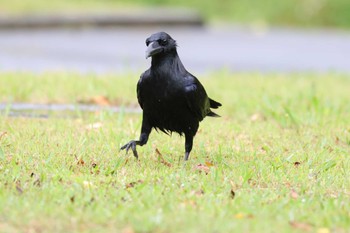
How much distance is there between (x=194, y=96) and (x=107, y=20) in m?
11.1

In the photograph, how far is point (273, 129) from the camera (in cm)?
692

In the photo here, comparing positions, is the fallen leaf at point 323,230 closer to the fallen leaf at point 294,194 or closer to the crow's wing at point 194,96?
the fallen leaf at point 294,194

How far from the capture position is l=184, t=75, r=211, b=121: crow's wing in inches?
206

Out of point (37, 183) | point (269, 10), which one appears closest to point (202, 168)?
point (37, 183)

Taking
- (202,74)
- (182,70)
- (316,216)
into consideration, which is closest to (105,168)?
(182,70)

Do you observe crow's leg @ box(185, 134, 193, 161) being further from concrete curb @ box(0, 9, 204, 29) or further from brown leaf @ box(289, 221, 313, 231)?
concrete curb @ box(0, 9, 204, 29)

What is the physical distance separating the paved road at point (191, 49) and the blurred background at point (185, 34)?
0.02 m

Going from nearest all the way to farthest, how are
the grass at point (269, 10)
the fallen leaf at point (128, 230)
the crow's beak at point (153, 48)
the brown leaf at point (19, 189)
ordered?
the fallen leaf at point (128, 230) → the brown leaf at point (19, 189) → the crow's beak at point (153, 48) → the grass at point (269, 10)

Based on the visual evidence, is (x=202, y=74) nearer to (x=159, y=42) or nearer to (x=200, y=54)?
(x=200, y=54)

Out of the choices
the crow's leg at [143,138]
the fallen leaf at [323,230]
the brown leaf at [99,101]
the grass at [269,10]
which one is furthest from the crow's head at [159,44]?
the grass at [269,10]

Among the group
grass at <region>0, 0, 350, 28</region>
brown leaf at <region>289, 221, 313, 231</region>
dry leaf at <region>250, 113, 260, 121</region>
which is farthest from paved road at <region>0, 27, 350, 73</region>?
brown leaf at <region>289, 221, 313, 231</region>

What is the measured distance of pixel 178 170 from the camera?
5191 millimetres

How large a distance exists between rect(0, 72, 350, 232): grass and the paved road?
2967mm

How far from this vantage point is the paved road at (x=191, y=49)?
11656 millimetres
